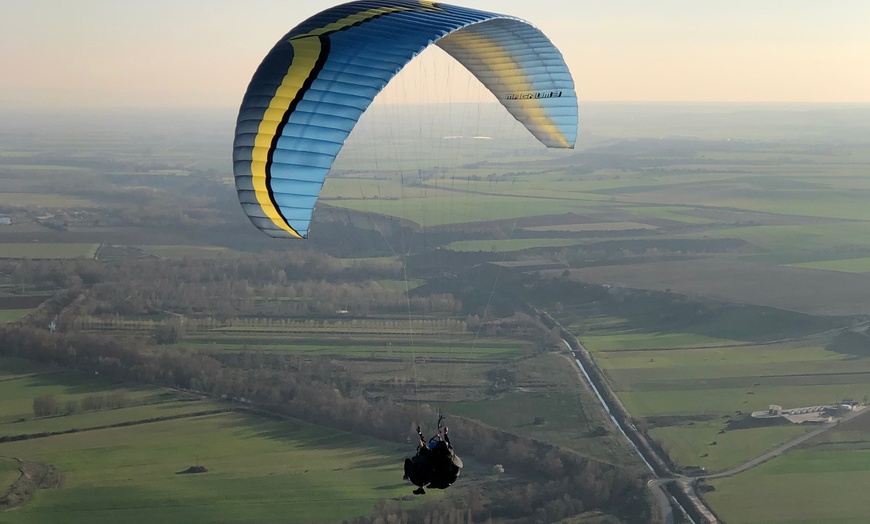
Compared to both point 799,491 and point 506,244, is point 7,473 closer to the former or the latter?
point 799,491

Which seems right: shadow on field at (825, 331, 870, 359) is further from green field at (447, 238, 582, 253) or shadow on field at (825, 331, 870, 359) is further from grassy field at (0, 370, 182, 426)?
grassy field at (0, 370, 182, 426)

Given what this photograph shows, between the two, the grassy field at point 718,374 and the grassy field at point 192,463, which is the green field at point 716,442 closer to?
the grassy field at point 718,374

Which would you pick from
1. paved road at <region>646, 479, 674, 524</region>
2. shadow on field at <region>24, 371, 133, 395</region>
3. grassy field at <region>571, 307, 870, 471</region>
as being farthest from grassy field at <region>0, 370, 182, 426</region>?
paved road at <region>646, 479, 674, 524</region>

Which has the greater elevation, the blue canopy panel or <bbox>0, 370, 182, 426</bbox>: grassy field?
the blue canopy panel

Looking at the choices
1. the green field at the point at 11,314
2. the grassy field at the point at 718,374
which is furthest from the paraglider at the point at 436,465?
the green field at the point at 11,314

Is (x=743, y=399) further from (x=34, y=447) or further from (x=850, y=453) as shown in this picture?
(x=34, y=447)

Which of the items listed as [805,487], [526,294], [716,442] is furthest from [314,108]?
[526,294]

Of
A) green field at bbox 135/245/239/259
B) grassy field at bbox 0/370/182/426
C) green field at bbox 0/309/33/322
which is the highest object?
green field at bbox 135/245/239/259

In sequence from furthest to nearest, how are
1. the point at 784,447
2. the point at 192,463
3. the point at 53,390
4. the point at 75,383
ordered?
1. the point at 75,383
2. the point at 53,390
3. the point at 784,447
4. the point at 192,463
